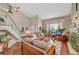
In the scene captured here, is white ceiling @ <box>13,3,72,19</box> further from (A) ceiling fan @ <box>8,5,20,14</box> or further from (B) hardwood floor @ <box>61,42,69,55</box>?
(B) hardwood floor @ <box>61,42,69,55</box>

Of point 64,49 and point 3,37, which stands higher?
point 3,37

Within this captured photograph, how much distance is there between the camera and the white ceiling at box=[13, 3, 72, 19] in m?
1.74

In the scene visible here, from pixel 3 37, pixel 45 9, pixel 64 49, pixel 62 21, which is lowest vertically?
pixel 64 49

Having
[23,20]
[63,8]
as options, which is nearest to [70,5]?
[63,8]

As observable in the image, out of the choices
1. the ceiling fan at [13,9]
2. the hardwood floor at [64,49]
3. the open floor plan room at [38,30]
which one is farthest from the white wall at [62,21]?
A: the ceiling fan at [13,9]

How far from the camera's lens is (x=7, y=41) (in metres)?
1.74

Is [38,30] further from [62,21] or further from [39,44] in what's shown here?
[62,21]

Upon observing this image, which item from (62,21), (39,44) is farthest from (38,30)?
(62,21)

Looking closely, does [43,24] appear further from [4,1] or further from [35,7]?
[4,1]

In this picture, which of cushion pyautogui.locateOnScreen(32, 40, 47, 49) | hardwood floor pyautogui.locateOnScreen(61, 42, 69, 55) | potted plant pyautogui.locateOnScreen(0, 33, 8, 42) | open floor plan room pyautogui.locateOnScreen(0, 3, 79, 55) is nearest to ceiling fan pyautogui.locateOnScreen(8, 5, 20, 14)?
open floor plan room pyautogui.locateOnScreen(0, 3, 79, 55)

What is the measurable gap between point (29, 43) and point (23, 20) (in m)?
0.25

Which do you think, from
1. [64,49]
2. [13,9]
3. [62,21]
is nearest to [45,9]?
[62,21]

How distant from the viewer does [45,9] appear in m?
1.75

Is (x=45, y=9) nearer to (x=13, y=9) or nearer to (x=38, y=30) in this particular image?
(x=38, y=30)
